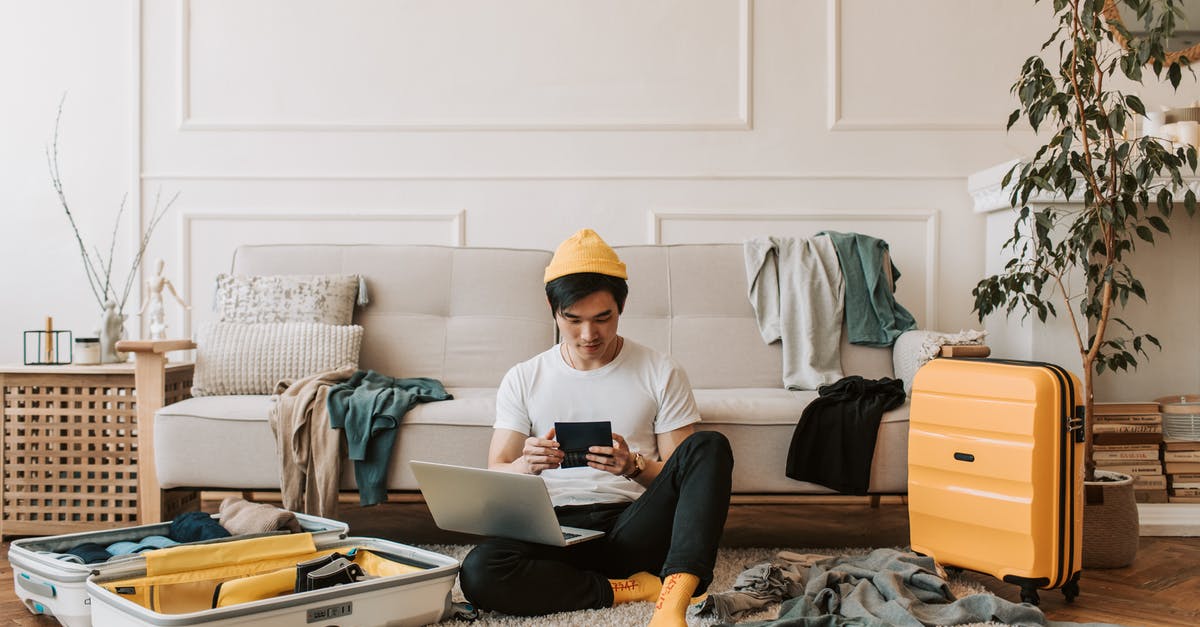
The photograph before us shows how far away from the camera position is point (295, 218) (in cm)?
378

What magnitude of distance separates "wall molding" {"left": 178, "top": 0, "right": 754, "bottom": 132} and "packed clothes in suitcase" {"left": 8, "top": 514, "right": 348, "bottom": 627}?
1869 mm

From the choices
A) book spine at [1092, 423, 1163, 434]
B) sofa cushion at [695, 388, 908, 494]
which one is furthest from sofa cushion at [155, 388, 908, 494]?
book spine at [1092, 423, 1163, 434]

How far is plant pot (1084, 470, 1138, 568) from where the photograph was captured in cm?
259

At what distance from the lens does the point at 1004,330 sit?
11.4 feet

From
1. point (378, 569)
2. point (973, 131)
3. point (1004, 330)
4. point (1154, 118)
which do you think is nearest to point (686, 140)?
point (973, 131)

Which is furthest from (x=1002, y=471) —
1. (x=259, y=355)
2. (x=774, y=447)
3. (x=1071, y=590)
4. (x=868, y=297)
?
(x=259, y=355)

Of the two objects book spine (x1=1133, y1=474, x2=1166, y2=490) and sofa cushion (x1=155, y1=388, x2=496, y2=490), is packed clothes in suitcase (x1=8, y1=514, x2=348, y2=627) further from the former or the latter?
book spine (x1=1133, y1=474, x2=1166, y2=490)

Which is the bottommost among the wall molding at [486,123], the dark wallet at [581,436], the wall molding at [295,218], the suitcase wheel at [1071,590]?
the suitcase wheel at [1071,590]

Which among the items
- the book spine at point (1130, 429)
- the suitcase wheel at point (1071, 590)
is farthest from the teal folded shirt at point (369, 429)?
the book spine at point (1130, 429)

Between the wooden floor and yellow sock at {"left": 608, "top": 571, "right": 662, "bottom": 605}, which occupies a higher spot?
yellow sock at {"left": 608, "top": 571, "right": 662, "bottom": 605}

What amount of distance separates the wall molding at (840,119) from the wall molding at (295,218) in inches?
60.7

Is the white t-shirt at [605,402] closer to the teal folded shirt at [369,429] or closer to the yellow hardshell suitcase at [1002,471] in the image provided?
the teal folded shirt at [369,429]

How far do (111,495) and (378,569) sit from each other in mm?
1334

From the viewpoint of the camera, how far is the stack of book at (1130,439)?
3.23m
